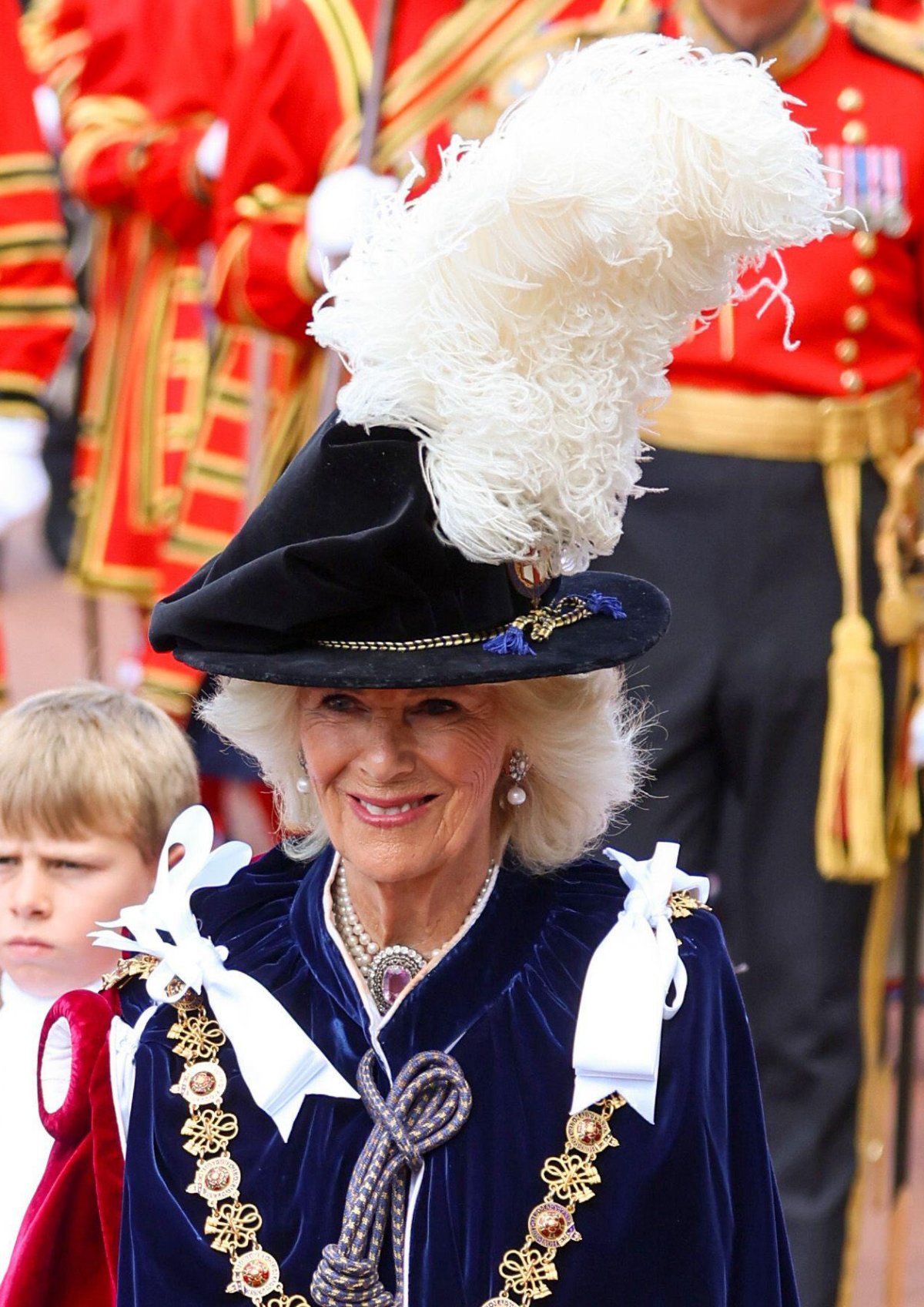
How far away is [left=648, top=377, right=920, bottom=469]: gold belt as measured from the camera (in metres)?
3.91

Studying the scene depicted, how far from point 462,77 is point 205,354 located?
201 centimetres

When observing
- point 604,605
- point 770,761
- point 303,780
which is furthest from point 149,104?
point 604,605

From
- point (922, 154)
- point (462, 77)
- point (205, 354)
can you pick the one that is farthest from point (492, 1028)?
point (205, 354)

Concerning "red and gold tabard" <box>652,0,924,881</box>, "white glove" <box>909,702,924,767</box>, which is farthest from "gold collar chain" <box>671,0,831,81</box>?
"white glove" <box>909,702,924,767</box>

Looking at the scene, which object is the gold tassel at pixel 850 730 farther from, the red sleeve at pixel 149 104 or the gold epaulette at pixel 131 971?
the red sleeve at pixel 149 104

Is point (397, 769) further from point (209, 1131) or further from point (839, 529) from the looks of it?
point (839, 529)

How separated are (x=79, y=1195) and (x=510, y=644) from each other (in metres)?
0.77

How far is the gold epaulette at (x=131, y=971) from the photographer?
102 inches

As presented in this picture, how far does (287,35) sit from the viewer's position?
4.48m

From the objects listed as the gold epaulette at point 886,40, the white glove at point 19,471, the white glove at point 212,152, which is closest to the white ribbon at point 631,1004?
the gold epaulette at point 886,40

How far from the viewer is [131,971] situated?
103 inches

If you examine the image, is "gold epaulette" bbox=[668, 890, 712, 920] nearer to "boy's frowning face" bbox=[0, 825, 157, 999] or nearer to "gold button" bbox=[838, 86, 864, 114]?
"boy's frowning face" bbox=[0, 825, 157, 999]

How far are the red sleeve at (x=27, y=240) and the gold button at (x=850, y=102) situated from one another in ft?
6.12

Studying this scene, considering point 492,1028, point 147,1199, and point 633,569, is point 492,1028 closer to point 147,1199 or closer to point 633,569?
point 147,1199
